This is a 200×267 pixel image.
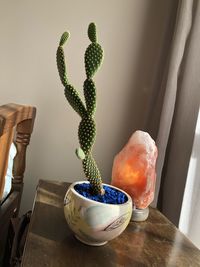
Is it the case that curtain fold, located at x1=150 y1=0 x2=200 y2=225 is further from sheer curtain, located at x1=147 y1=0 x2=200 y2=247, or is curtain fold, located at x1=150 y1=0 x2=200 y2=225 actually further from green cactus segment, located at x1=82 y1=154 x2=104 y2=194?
green cactus segment, located at x1=82 y1=154 x2=104 y2=194

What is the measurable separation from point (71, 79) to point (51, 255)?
91cm

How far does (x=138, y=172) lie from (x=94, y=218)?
0.27 metres

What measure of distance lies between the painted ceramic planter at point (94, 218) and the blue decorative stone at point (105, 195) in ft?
0.10

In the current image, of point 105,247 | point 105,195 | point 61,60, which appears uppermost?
point 61,60

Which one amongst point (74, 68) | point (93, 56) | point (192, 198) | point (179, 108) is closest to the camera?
point (93, 56)

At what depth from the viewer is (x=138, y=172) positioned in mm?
835

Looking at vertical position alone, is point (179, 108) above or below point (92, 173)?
above

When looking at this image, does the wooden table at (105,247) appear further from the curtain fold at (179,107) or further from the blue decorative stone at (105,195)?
the curtain fold at (179,107)

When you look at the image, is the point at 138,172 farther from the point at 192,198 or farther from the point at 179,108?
the point at 179,108

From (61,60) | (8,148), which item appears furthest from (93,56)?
(8,148)

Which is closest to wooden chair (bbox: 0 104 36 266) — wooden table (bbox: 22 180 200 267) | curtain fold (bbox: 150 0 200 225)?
wooden table (bbox: 22 180 200 267)

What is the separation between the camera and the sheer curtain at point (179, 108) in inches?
44.6

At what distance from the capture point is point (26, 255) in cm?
A: 57

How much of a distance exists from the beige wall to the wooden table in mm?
550
